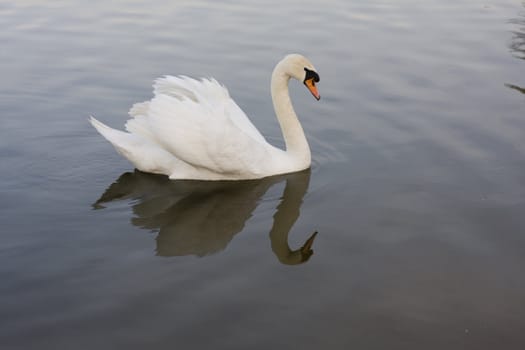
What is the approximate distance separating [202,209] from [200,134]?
2.46ft

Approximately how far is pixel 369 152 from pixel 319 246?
2183mm

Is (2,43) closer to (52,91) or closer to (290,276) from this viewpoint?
(52,91)

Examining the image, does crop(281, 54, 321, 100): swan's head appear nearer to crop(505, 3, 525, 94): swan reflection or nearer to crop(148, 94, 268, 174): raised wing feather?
crop(148, 94, 268, 174): raised wing feather

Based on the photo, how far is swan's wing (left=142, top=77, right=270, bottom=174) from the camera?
746 cm

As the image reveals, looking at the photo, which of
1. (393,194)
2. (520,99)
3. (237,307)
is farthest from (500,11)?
(237,307)

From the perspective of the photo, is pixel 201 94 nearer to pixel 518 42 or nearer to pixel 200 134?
pixel 200 134

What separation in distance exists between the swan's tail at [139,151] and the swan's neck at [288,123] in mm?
1205

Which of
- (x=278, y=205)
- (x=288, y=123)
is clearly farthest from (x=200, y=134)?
(x=288, y=123)

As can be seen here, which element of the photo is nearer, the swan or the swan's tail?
the swan

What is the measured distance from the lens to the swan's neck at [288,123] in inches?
318

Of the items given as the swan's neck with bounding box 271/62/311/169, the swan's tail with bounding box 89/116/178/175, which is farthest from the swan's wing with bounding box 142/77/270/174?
the swan's neck with bounding box 271/62/311/169

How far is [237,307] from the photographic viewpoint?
5.43m

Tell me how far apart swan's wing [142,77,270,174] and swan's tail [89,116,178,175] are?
161 mm

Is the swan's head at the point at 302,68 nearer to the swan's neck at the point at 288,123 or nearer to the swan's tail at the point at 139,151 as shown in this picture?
the swan's neck at the point at 288,123
